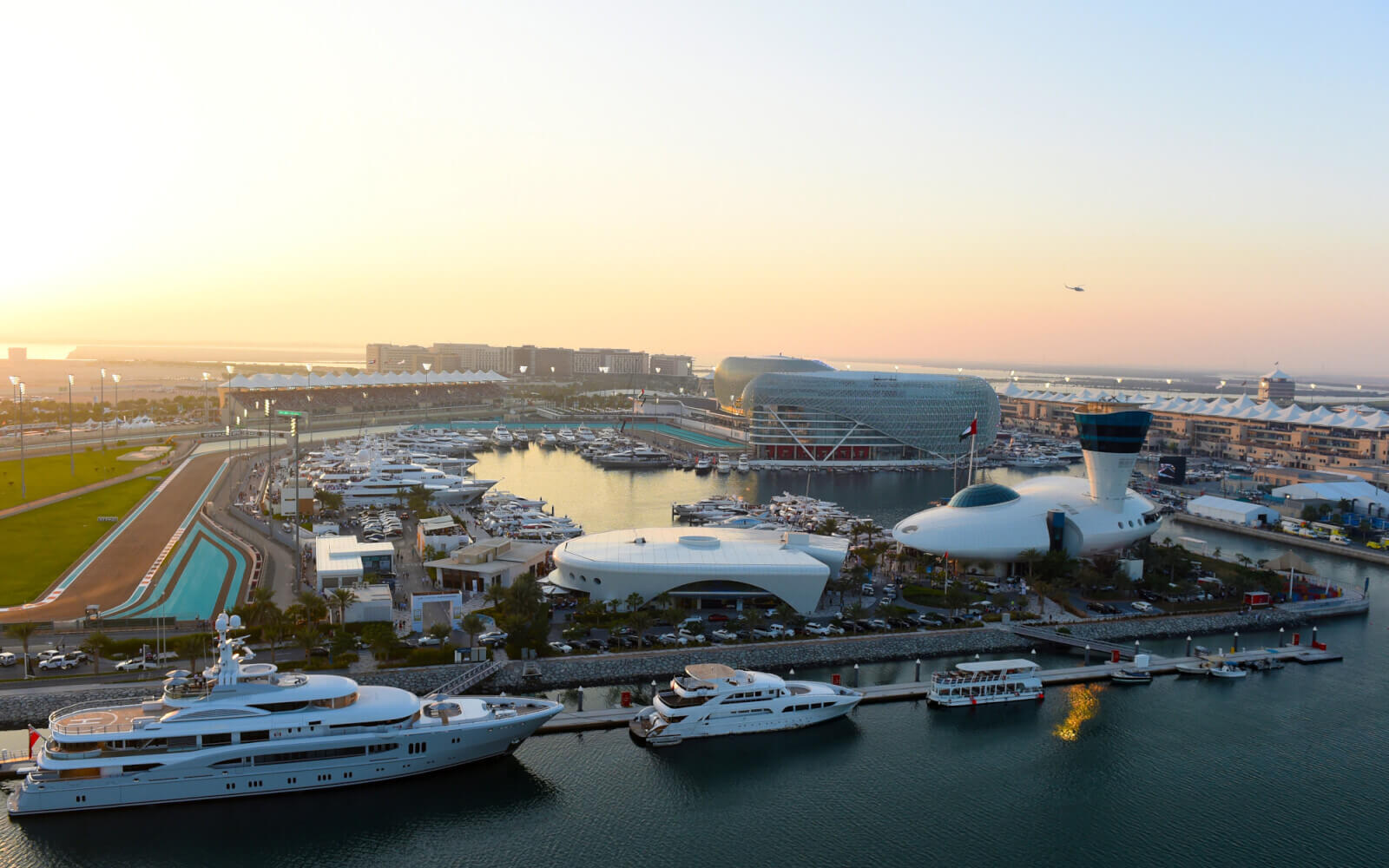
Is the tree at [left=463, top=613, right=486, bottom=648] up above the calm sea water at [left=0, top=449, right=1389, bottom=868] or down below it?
above

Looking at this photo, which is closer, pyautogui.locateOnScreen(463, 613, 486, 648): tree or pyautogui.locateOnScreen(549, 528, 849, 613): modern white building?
pyautogui.locateOnScreen(463, 613, 486, 648): tree

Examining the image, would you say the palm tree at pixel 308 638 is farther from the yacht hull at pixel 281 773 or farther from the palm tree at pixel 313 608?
the yacht hull at pixel 281 773

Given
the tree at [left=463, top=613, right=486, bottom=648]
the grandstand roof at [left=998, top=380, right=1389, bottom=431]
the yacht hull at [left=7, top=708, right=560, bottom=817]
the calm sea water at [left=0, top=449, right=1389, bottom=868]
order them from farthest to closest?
1. the grandstand roof at [left=998, top=380, right=1389, bottom=431]
2. the tree at [left=463, top=613, right=486, bottom=648]
3. the yacht hull at [left=7, top=708, right=560, bottom=817]
4. the calm sea water at [left=0, top=449, right=1389, bottom=868]

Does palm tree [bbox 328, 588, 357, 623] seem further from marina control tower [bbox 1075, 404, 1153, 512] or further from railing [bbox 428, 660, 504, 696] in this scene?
marina control tower [bbox 1075, 404, 1153, 512]

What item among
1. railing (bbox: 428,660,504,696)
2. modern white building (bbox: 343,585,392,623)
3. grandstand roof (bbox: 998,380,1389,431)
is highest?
grandstand roof (bbox: 998,380,1389,431)

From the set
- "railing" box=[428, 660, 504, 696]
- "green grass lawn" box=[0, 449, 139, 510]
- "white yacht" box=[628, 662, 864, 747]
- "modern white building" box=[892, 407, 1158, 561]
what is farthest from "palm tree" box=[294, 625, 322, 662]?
"green grass lawn" box=[0, 449, 139, 510]

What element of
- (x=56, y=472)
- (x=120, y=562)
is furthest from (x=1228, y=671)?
(x=56, y=472)

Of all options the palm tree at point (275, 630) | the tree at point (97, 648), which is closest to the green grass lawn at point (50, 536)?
the tree at point (97, 648)
